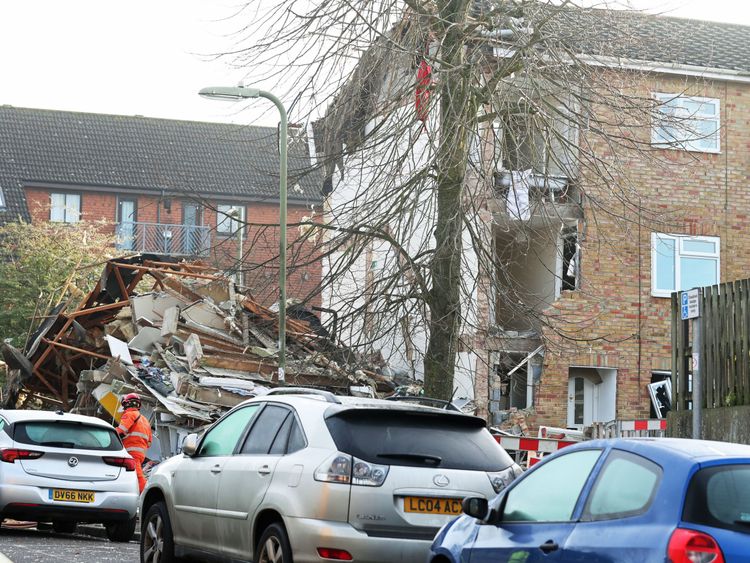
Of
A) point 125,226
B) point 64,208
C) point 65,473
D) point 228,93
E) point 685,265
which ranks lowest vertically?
point 65,473

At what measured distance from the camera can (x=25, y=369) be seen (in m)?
A: 26.6

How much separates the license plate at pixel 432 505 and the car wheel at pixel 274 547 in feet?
2.70

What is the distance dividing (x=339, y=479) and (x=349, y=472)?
0.08 metres

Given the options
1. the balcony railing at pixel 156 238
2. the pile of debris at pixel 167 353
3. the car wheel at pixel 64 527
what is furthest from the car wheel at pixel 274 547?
the balcony railing at pixel 156 238

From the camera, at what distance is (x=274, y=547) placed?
8617 millimetres

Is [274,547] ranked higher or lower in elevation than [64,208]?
lower

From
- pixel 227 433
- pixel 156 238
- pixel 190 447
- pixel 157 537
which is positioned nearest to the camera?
pixel 227 433

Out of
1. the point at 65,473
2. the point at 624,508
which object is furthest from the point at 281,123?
the point at 624,508

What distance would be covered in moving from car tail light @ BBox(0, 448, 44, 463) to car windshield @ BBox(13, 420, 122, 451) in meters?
0.13

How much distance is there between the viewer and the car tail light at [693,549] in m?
5.52

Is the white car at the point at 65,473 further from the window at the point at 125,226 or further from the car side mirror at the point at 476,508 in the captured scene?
the window at the point at 125,226

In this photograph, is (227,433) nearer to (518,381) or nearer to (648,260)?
(518,381)

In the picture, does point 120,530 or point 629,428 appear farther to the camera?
point 629,428

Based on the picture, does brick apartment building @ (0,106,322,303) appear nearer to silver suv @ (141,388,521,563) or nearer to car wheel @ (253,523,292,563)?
silver suv @ (141,388,521,563)
